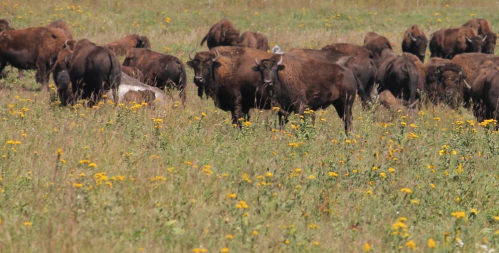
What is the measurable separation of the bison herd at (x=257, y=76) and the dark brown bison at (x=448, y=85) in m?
0.02

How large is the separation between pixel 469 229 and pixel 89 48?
8.55m

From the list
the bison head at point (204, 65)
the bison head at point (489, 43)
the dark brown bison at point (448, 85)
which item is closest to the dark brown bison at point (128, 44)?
the dark brown bison at point (448, 85)

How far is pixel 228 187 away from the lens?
667 centimetres

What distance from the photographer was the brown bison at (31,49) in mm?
17062

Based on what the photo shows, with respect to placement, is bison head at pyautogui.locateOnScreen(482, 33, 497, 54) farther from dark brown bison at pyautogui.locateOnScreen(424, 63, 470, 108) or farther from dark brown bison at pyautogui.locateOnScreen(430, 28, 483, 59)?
dark brown bison at pyautogui.locateOnScreen(424, 63, 470, 108)

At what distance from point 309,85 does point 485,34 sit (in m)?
17.1

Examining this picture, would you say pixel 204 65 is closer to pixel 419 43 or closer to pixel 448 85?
pixel 448 85

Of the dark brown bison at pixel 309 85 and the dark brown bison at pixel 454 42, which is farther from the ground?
the dark brown bison at pixel 309 85

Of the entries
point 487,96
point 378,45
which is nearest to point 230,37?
point 378,45

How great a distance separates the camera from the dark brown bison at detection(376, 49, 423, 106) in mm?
15250

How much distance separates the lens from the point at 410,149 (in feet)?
28.5

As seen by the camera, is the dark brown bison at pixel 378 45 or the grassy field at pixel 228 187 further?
the dark brown bison at pixel 378 45

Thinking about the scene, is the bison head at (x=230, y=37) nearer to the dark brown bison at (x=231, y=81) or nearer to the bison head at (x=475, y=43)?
the bison head at (x=475, y=43)

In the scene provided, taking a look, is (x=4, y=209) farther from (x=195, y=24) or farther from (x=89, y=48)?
(x=195, y=24)
